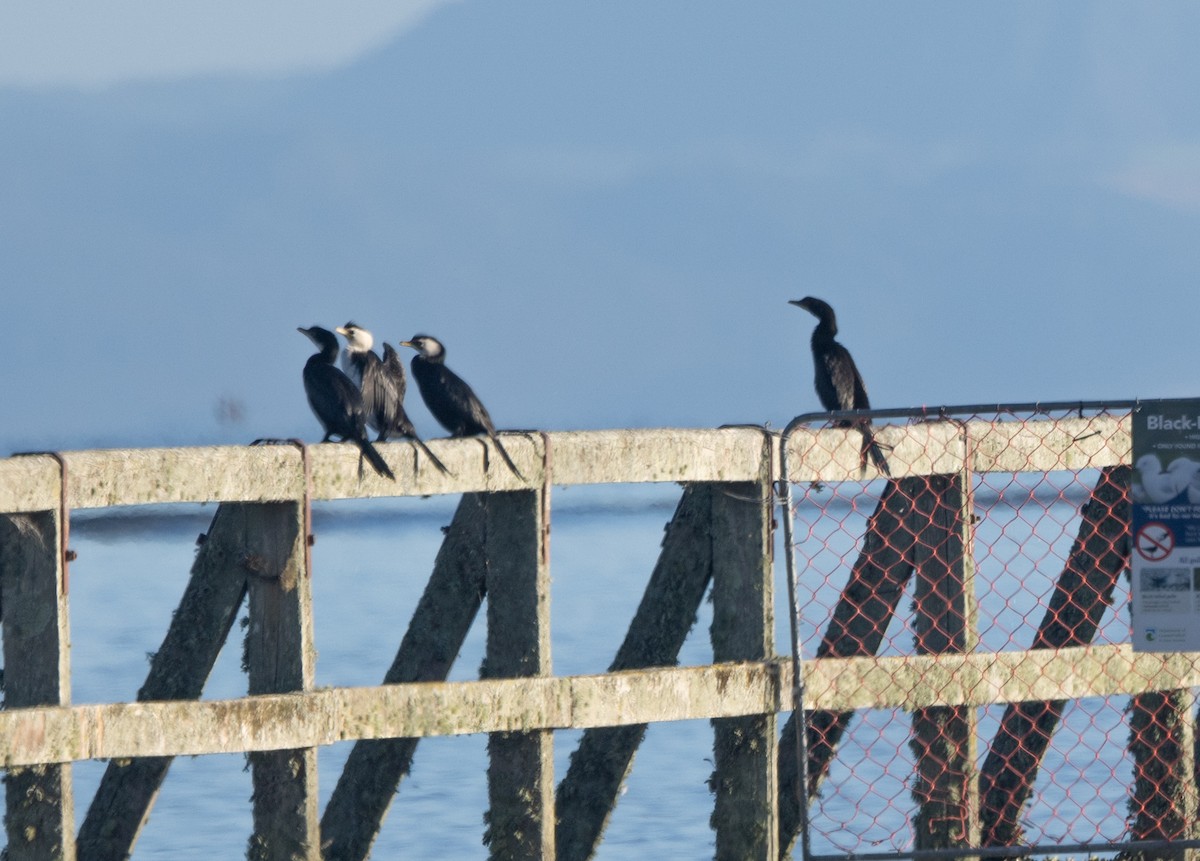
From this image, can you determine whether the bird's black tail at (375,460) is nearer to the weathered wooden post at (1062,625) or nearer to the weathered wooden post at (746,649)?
the weathered wooden post at (746,649)

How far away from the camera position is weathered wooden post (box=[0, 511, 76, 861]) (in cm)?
474

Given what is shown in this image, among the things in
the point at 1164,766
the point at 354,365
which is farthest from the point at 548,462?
the point at 354,365

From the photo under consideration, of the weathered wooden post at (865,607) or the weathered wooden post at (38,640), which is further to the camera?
the weathered wooden post at (865,607)

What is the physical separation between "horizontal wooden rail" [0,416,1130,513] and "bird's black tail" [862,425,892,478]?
1.1 inches

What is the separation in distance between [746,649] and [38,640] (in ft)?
7.29

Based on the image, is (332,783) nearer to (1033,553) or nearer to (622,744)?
(622,744)

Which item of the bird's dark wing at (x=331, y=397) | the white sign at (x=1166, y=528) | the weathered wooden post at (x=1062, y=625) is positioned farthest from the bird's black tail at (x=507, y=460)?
the weathered wooden post at (x=1062, y=625)

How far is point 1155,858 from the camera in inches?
263

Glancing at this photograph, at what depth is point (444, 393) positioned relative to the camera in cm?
754

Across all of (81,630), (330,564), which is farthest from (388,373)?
(330,564)

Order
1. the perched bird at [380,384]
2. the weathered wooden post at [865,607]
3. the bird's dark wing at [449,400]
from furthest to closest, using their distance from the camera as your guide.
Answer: the perched bird at [380,384], the bird's dark wing at [449,400], the weathered wooden post at [865,607]

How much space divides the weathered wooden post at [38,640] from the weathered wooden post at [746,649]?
2.09 metres

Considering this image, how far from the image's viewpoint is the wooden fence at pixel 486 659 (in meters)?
4.76

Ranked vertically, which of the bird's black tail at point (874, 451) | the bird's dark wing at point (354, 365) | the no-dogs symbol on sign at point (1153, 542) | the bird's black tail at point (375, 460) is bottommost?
the no-dogs symbol on sign at point (1153, 542)
